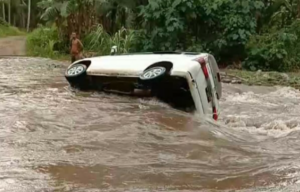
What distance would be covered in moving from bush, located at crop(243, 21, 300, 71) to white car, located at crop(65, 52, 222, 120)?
35.8 feet

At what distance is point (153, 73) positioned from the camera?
24.1ft

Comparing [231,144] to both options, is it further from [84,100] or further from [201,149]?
[84,100]

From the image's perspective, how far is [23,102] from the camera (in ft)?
26.8

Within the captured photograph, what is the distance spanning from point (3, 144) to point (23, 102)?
8.00 ft

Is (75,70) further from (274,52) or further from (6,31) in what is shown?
(6,31)

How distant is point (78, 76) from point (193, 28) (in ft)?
40.9

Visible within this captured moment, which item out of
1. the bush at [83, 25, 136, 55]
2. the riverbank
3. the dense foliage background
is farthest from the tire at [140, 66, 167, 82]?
the bush at [83, 25, 136, 55]

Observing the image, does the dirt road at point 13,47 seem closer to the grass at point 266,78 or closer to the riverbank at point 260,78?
the riverbank at point 260,78

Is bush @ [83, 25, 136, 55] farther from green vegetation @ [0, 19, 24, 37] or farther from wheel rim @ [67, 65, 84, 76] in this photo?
green vegetation @ [0, 19, 24, 37]

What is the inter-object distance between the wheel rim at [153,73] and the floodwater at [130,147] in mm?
444

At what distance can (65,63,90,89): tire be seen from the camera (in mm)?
8131

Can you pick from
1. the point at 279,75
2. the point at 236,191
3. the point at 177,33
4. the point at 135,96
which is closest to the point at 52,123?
the point at 135,96

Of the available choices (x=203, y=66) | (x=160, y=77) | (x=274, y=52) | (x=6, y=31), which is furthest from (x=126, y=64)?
(x=6, y=31)

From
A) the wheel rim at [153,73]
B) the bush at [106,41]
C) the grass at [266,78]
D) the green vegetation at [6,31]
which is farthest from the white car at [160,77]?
the green vegetation at [6,31]
